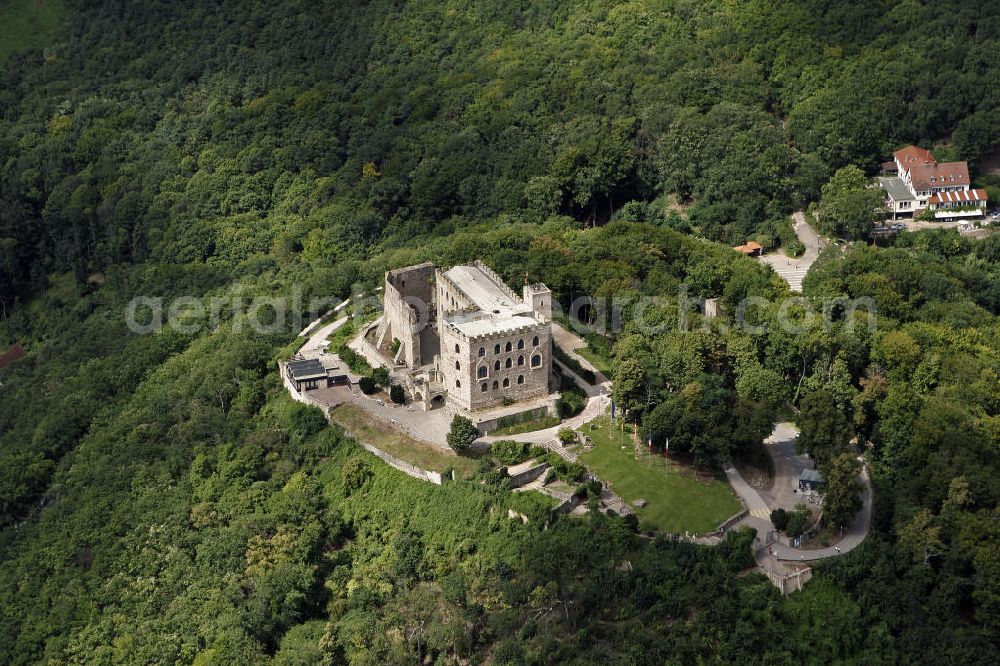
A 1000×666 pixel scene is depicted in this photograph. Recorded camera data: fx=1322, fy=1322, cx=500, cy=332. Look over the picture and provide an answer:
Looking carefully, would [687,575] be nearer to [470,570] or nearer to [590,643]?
[590,643]

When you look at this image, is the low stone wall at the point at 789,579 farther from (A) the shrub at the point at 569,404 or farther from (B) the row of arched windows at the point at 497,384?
(B) the row of arched windows at the point at 497,384

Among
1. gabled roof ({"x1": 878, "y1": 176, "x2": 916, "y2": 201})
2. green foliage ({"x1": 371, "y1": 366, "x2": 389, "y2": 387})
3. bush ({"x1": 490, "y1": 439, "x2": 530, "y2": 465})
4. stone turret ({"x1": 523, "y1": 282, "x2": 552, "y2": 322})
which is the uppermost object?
stone turret ({"x1": 523, "y1": 282, "x2": 552, "y2": 322})

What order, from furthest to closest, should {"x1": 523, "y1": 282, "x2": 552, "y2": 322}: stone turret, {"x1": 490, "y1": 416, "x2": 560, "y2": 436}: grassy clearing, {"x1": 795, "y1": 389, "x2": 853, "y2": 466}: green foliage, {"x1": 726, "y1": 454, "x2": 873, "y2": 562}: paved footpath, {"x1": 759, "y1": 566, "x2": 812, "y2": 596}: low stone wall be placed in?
1. {"x1": 523, "y1": 282, "x2": 552, "y2": 322}: stone turret
2. {"x1": 490, "y1": 416, "x2": 560, "y2": 436}: grassy clearing
3. {"x1": 795, "y1": 389, "x2": 853, "y2": 466}: green foliage
4. {"x1": 726, "y1": 454, "x2": 873, "y2": 562}: paved footpath
5. {"x1": 759, "y1": 566, "x2": 812, "y2": 596}: low stone wall

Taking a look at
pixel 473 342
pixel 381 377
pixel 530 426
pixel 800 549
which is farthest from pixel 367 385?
pixel 800 549

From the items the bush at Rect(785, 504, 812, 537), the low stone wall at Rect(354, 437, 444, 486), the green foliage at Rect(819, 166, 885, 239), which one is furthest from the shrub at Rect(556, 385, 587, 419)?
the green foliage at Rect(819, 166, 885, 239)

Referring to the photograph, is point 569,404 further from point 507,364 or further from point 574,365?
point 574,365

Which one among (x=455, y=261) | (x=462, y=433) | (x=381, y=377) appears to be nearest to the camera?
(x=462, y=433)

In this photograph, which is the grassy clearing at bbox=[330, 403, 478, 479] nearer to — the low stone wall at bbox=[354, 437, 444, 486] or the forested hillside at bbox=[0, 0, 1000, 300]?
the low stone wall at bbox=[354, 437, 444, 486]
